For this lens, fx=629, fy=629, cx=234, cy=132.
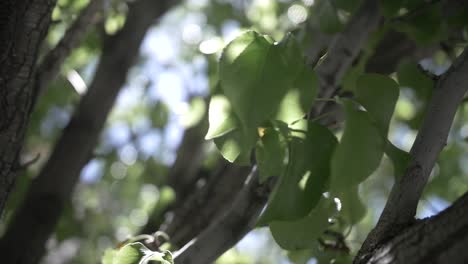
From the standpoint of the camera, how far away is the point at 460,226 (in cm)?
57

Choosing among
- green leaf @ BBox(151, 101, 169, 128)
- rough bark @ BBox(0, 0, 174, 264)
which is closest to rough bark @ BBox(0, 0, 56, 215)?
rough bark @ BBox(0, 0, 174, 264)

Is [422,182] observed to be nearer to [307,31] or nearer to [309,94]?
[309,94]

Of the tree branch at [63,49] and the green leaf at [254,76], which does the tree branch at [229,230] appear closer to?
the green leaf at [254,76]

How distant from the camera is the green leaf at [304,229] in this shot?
71 cm

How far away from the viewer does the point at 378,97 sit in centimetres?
67

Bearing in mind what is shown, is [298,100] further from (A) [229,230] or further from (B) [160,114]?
(B) [160,114]

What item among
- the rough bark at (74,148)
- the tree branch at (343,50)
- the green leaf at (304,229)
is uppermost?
the green leaf at (304,229)

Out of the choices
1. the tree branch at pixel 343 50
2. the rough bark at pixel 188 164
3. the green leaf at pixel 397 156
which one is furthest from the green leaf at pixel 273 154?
the rough bark at pixel 188 164

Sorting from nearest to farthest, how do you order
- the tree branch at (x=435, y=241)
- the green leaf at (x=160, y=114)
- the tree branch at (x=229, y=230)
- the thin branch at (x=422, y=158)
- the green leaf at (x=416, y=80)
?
the tree branch at (x=435, y=241), the thin branch at (x=422, y=158), the tree branch at (x=229, y=230), the green leaf at (x=416, y=80), the green leaf at (x=160, y=114)

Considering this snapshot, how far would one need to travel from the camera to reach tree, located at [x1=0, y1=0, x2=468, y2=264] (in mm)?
603

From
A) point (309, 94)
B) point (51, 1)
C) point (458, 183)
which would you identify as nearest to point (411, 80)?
point (309, 94)

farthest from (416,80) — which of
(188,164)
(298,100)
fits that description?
(188,164)

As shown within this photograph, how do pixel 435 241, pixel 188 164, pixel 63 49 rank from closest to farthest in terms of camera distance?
pixel 435 241 < pixel 63 49 < pixel 188 164

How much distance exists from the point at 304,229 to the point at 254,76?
0.71ft
